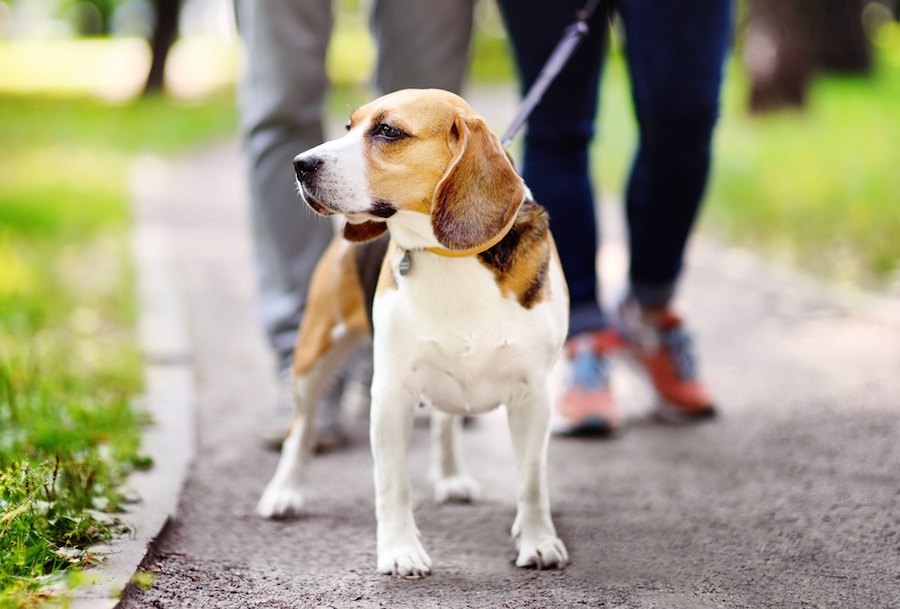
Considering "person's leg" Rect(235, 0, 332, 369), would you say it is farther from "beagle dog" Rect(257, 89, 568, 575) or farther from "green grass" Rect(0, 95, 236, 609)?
"beagle dog" Rect(257, 89, 568, 575)

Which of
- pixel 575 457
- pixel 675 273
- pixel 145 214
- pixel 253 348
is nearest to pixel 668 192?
pixel 675 273

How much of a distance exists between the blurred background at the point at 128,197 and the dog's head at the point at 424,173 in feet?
3.41

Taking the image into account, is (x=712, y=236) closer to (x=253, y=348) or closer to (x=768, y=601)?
(x=253, y=348)

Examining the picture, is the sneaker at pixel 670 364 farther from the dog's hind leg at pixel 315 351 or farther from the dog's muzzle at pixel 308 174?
the dog's muzzle at pixel 308 174

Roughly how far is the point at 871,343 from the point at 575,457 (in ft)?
6.08

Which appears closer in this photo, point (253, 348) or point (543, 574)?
point (543, 574)

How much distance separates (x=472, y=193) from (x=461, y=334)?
36cm

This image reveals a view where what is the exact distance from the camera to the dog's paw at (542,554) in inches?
114

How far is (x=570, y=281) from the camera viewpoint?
4129 millimetres

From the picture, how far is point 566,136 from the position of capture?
157 inches

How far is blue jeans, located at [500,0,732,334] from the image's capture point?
3.75 metres

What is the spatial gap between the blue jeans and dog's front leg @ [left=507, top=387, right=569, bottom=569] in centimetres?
127

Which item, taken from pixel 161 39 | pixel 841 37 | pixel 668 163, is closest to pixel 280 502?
pixel 668 163

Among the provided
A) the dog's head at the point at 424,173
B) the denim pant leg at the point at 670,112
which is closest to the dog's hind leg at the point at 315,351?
the dog's head at the point at 424,173
